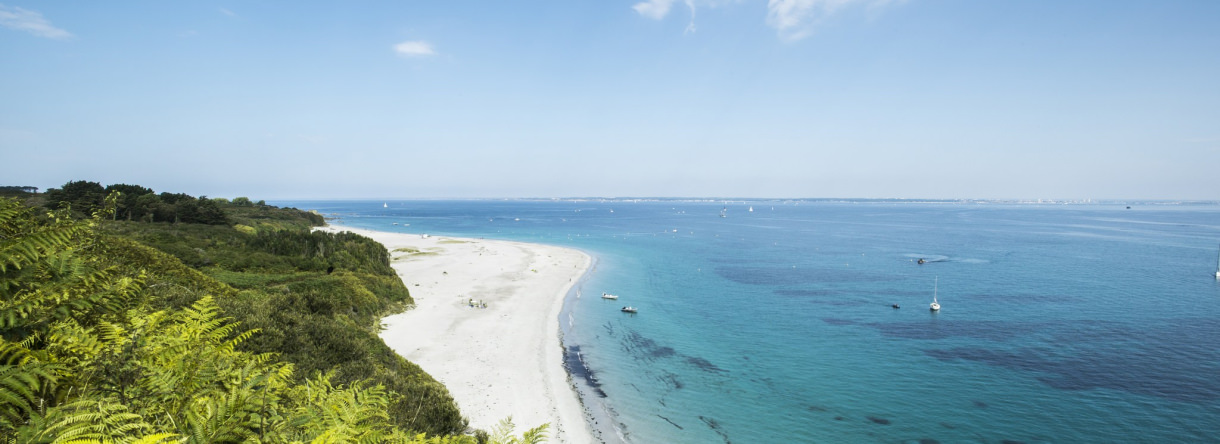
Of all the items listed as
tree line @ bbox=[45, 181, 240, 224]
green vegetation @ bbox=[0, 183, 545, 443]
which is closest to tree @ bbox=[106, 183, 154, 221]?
tree line @ bbox=[45, 181, 240, 224]

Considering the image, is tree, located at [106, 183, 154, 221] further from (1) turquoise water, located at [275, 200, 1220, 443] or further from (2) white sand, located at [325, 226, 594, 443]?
(1) turquoise water, located at [275, 200, 1220, 443]

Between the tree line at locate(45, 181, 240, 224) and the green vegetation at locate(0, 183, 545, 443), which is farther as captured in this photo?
the tree line at locate(45, 181, 240, 224)

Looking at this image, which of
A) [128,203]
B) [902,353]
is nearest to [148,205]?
[128,203]

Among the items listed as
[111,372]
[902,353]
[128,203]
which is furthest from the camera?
[128,203]

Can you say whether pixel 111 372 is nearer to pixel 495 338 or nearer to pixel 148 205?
pixel 495 338

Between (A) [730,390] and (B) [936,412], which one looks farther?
(A) [730,390]

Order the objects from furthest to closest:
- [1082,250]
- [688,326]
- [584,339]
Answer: [1082,250], [688,326], [584,339]

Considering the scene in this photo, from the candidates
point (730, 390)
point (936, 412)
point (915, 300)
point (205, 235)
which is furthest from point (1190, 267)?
point (205, 235)

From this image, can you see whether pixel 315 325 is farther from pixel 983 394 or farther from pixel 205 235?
pixel 205 235

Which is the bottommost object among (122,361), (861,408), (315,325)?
(861,408)
